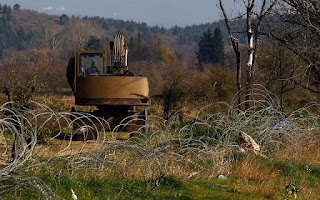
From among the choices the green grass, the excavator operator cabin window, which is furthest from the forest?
the excavator operator cabin window

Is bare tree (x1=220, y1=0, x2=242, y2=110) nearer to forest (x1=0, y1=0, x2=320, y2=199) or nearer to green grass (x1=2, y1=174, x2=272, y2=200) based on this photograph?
forest (x1=0, y1=0, x2=320, y2=199)

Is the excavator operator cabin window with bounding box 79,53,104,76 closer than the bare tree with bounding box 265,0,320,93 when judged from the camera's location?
No

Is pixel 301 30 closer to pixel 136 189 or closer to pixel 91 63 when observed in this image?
pixel 91 63

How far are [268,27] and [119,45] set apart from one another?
211 inches

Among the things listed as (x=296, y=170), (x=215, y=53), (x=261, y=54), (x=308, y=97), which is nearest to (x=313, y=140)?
(x=296, y=170)

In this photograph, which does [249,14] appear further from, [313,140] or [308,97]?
[308,97]

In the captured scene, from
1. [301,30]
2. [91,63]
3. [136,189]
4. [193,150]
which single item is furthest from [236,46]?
[136,189]

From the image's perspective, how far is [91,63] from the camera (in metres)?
16.4

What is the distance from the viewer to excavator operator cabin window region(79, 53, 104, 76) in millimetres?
16203

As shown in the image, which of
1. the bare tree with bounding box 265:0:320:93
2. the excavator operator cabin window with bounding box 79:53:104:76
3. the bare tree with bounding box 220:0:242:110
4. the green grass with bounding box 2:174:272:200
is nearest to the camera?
Result: the green grass with bounding box 2:174:272:200

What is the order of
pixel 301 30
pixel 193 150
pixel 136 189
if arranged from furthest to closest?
1. pixel 301 30
2. pixel 193 150
3. pixel 136 189

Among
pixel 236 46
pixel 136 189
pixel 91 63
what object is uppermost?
pixel 236 46

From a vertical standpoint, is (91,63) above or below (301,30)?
below

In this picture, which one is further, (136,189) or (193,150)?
(193,150)
